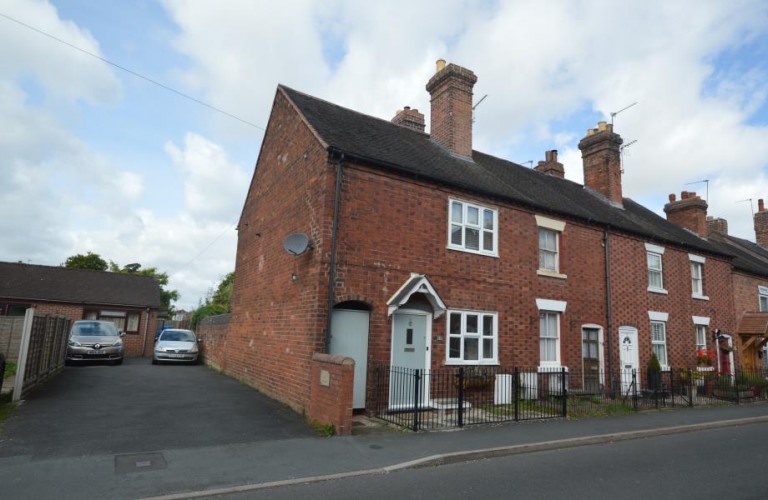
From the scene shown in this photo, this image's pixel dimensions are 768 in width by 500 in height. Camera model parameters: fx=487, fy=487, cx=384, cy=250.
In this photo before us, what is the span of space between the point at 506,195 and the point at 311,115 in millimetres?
5589

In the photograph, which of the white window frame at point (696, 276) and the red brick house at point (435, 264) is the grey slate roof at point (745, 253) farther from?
the red brick house at point (435, 264)

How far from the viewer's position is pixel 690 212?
74.0 feet

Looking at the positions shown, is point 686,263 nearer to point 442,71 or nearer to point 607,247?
point 607,247

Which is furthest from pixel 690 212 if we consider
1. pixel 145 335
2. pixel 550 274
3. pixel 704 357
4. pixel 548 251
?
pixel 145 335

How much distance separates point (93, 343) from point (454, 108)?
1504 cm

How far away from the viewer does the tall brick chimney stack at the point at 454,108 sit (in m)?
15.5

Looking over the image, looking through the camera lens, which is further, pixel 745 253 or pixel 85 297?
pixel 745 253

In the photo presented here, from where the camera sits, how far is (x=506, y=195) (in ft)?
43.2

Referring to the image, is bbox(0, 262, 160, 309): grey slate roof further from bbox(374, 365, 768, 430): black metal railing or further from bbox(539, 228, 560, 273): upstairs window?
bbox(539, 228, 560, 273): upstairs window

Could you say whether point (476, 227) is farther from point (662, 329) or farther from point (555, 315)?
point (662, 329)

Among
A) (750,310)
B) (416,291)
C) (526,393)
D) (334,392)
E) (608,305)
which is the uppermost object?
(750,310)

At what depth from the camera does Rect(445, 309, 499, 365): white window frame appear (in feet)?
38.1

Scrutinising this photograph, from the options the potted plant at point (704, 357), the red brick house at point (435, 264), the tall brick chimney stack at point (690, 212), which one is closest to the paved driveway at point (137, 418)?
the red brick house at point (435, 264)

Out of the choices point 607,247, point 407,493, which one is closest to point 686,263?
point 607,247
